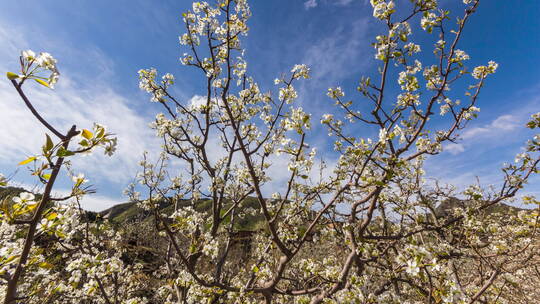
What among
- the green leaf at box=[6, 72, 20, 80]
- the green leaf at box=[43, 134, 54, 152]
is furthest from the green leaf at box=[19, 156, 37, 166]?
the green leaf at box=[6, 72, 20, 80]

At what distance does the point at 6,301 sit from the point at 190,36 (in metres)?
5.62

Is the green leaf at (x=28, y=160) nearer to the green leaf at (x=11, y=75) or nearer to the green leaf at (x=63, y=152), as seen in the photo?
the green leaf at (x=63, y=152)

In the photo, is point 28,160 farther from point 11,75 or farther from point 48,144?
point 11,75

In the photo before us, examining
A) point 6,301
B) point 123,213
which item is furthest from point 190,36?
point 123,213

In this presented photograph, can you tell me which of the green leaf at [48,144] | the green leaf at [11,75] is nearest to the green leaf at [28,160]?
the green leaf at [48,144]

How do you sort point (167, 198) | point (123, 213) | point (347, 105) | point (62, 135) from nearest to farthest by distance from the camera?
point (62, 135) → point (347, 105) → point (167, 198) → point (123, 213)

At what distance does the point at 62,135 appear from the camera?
149 cm

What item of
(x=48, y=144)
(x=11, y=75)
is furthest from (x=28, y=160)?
(x=11, y=75)

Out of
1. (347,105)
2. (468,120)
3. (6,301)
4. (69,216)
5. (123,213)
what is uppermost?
(123,213)

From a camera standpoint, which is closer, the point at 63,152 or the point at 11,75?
the point at 11,75

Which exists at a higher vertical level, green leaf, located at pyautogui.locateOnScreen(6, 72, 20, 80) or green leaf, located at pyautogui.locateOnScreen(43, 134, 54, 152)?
green leaf, located at pyautogui.locateOnScreen(6, 72, 20, 80)

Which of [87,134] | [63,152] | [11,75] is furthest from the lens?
[87,134]

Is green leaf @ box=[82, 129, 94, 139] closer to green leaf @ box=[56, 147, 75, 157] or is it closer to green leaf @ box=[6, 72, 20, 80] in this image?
green leaf @ box=[56, 147, 75, 157]

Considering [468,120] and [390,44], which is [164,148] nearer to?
[390,44]
